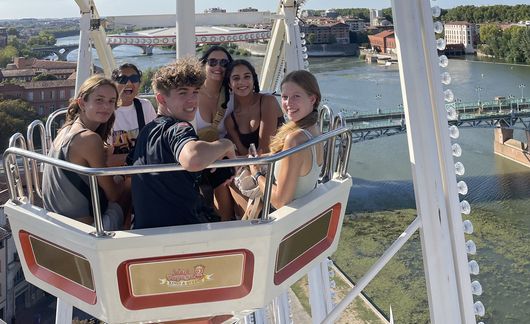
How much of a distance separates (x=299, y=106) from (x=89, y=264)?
0.57 metres

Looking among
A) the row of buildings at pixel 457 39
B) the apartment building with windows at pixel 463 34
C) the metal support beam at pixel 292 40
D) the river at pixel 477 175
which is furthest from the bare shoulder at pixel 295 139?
the row of buildings at pixel 457 39

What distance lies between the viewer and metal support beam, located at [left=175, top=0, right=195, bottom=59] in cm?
187

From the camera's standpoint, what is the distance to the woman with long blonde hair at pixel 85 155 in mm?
1287

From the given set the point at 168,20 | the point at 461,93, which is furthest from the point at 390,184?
the point at 168,20

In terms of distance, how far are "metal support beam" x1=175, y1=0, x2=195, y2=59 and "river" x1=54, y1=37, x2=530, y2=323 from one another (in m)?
2.21

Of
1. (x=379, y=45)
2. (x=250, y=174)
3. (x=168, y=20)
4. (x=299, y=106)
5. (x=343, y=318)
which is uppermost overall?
(x=379, y=45)

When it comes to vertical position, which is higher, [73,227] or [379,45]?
[379,45]

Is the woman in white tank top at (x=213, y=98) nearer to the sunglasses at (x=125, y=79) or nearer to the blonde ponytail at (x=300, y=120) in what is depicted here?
the sunglasses at (x=125, y=79)

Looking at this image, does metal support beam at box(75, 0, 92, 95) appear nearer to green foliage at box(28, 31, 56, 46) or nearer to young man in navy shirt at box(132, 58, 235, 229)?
young man in navy shirt at box(132, 58, 235, 229)

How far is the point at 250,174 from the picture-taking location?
4.73ft

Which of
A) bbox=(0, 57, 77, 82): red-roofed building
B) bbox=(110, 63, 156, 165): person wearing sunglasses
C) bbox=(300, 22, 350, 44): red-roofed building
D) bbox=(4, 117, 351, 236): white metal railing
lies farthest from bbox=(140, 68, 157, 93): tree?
bbox=(300, 22, 350, 44): red-roofed building

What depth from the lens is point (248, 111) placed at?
5.85 feet

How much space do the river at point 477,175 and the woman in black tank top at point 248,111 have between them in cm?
241

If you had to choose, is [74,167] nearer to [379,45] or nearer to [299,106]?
[299,106]
